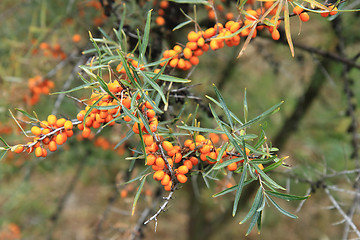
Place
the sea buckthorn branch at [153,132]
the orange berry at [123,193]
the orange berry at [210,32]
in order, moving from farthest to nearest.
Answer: the orange berry at [123,193] → the orange berry at [210,32] → the sea buckthorn branch at [153,132]

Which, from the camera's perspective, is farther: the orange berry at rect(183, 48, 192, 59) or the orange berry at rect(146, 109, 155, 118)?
the orange berry at rect(183, 48, 192, 59)

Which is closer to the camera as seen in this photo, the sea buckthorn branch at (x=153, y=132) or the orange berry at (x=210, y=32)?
the sea buckthorn branch at (x=153, y=132)

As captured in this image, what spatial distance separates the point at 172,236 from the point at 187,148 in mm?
2851

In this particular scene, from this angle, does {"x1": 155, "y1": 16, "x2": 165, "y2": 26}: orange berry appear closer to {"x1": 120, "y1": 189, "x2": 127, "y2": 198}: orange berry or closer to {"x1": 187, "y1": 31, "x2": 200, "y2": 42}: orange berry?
{"x1": 187, "y1": 31, "x2": 200, "y2": 42}: orange berry

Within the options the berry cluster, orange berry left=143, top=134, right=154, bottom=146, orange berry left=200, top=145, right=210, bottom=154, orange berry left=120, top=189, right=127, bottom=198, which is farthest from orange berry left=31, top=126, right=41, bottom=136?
orange berry left=120, top=189, right=127, bottom=198

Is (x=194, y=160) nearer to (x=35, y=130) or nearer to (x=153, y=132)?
(x=153, y=132)

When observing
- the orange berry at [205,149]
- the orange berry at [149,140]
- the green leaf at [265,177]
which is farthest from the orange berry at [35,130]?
the green leaf at [265,177]

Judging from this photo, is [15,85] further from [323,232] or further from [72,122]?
[323,232]

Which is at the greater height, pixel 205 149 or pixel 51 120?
pixel 51 120

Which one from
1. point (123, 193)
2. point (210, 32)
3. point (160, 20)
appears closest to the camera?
point (210, 32)

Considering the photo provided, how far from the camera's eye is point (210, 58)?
7.29 ft

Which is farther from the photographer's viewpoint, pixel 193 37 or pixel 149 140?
pixel 193 37

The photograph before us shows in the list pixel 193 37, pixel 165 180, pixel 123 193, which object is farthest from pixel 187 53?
pixel 123 193

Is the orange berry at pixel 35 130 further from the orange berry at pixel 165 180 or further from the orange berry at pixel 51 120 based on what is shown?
the orange berry at pixel 165 180
